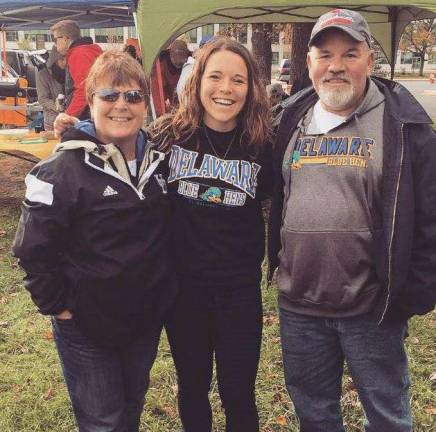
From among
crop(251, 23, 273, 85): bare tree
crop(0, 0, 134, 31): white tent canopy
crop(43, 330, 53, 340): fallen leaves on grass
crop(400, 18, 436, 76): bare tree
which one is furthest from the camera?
crop(400, 18, 436, 76): bare tree

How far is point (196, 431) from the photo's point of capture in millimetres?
2443

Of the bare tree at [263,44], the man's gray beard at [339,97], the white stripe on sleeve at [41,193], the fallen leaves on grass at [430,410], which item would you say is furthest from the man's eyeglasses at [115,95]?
the bare tree at [263,44]

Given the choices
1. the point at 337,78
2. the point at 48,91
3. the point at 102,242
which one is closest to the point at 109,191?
the point at 102,242

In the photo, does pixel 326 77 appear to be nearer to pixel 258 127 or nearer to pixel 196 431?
pixel 258 127

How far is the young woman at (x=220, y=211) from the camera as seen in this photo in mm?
2150

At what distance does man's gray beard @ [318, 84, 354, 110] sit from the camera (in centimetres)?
193

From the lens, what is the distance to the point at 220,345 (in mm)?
2275

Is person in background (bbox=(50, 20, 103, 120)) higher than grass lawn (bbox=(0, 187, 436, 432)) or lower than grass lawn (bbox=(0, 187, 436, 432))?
higher

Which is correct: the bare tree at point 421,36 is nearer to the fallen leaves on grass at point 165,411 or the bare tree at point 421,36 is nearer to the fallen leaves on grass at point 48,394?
the fallen leaves on grass at point 165,411

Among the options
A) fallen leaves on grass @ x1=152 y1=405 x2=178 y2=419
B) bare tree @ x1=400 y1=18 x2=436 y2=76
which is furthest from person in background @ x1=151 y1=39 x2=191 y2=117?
bare tree @ x1=400 y1=18 x2=436 y2=76

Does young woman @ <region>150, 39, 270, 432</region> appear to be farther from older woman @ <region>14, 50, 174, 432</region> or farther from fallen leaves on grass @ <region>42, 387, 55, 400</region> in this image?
fallen leaves on grass @ <region>42, 387, 55, 400</region>

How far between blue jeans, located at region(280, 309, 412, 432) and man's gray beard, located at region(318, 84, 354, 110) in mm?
784

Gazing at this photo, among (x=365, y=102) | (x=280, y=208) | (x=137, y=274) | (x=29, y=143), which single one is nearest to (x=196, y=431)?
(x=137, y=274)

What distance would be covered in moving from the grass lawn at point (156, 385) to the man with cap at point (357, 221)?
1031 mm
